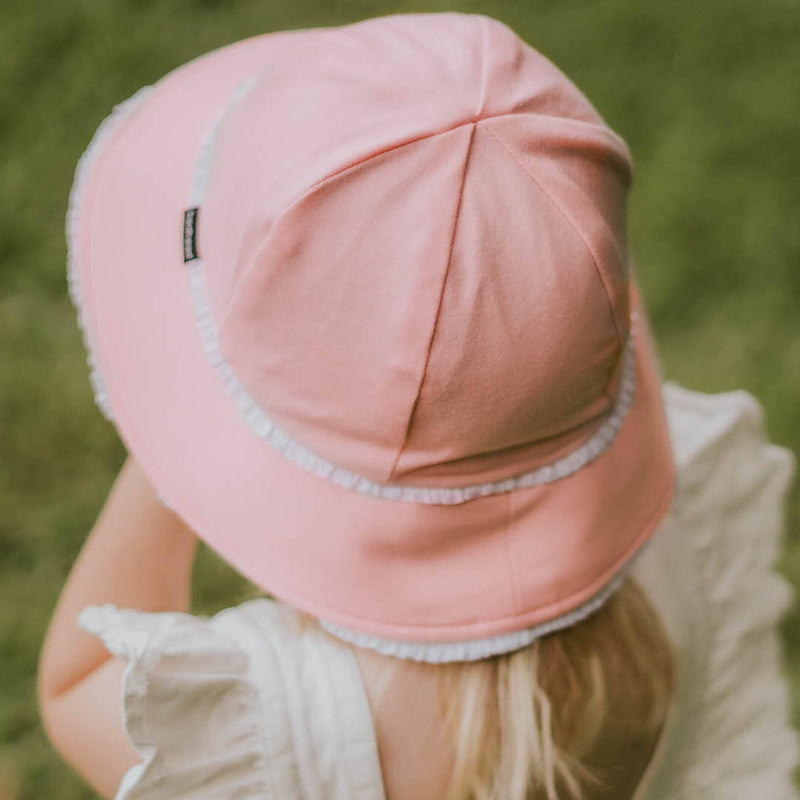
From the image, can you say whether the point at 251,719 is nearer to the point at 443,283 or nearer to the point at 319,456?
the point at 319,456

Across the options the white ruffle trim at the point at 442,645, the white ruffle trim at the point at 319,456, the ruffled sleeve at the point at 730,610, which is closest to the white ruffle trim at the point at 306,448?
the white ruffle trim at the point at 319,456

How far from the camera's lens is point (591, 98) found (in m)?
2.00

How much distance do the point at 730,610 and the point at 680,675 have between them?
0.38 ft

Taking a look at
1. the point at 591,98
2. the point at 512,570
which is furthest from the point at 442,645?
the point at 591,98

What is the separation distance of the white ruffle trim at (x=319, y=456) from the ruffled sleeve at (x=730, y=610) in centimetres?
29

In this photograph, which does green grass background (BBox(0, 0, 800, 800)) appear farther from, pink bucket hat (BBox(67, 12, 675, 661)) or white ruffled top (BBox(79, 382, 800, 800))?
pink bucket hat (BBox(67, 12, 675, 661))

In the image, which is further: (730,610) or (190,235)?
(730,610)

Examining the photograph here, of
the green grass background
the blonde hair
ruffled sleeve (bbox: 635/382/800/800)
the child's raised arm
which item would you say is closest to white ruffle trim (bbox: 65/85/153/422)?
the child's raised arm

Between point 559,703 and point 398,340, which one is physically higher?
point 398,340

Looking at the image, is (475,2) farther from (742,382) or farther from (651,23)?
(742,382)

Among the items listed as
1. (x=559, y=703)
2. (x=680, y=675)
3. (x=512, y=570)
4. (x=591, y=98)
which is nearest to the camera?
(x=512, y=570)

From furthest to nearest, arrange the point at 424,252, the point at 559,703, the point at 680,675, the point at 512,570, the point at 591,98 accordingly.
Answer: the point at 591,98
the point at 680,675
the point at 559,703
the point at 512,570
the point at 424,252

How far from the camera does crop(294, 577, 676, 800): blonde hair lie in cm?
82

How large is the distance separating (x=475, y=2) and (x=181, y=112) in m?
1.35
